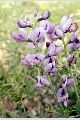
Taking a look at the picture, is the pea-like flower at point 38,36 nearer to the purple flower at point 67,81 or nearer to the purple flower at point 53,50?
the purple flower at point 53,50

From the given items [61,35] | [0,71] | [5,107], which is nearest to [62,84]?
[61,35]

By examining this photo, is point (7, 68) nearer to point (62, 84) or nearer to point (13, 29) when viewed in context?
point (13, 29)

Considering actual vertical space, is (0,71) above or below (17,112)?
above

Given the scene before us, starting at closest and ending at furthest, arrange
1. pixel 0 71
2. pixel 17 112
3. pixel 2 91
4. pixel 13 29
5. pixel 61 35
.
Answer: pixel 61 35 → pixel 17 112 → pixel 2 91 → pixel 0 71 → pixel 13 29

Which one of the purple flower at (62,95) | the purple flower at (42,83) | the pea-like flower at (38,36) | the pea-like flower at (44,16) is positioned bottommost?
the purple flower at (62,95)

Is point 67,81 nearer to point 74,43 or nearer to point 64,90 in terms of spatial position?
point 64,90

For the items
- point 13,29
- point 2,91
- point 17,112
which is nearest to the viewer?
point 17,112

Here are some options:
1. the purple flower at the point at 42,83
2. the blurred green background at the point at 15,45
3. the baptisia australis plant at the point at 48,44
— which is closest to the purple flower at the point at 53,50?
the baptisia australis plant at the point at 48,44
